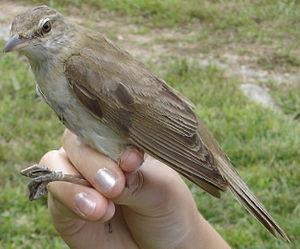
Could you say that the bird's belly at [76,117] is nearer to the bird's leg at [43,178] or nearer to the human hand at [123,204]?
the human hand at [123,204]

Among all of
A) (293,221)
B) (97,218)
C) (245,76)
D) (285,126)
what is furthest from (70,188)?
(245,76)

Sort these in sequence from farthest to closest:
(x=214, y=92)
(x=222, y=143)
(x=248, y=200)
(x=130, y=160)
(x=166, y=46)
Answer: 1. (x=166, y=46)
2. (x=214, y=92)
3. (x=222, y=143)
4. (x=248, y=200)
5. (x=130, y=160)

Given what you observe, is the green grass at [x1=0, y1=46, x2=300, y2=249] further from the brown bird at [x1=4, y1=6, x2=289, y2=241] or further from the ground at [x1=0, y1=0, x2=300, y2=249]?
the brown bird at [x1=4, y1=6, x2=289, y2=241]

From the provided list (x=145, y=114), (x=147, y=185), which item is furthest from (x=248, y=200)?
(x=145, y=114)

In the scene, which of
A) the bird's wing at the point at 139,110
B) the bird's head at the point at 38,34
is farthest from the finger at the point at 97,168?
the bird's head at the point at 38,34

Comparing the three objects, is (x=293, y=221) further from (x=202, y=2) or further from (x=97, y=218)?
(x=202, y=2)

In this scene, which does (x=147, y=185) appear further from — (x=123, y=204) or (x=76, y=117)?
(x=76, y=117)
